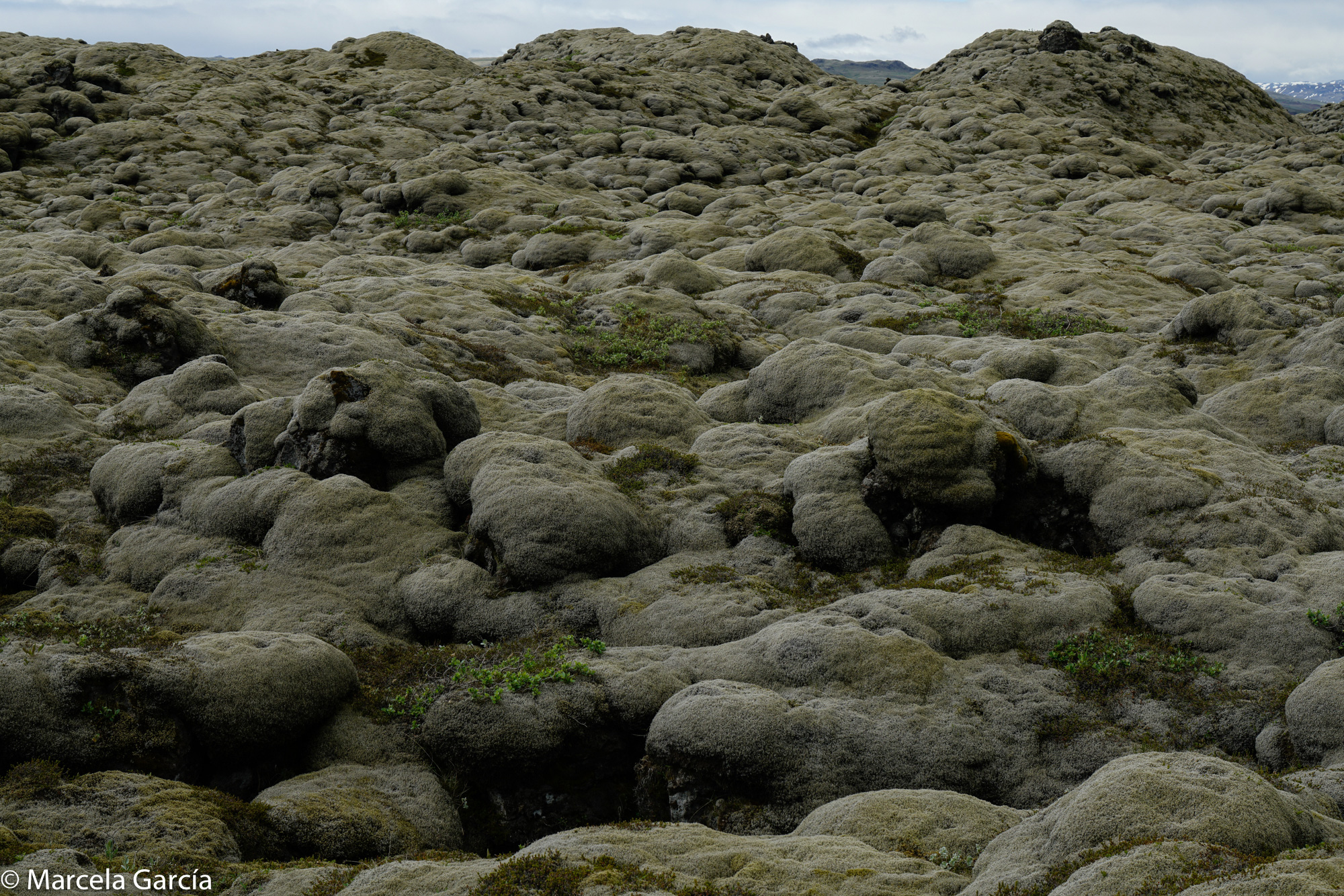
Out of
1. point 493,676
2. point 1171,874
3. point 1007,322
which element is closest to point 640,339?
point 1007,322

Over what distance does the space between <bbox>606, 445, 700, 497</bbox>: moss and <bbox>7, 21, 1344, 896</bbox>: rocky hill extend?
0.36 ft

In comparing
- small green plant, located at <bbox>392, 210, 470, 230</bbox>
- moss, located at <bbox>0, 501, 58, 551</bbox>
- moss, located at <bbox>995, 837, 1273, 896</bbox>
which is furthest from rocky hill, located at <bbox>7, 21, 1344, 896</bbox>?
small green plant, located at <bbox>392, 210, 470, 230</bbox>

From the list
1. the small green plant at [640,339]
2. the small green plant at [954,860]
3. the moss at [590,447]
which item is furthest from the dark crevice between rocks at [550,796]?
the small green plant at [640,339]

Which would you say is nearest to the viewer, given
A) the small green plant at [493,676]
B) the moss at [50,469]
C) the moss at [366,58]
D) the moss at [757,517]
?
the small green plant at [493,676]

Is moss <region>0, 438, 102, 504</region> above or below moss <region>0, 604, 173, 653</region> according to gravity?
above

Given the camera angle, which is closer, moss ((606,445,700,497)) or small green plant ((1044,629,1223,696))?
small green plant ((1044,629,1223,696))

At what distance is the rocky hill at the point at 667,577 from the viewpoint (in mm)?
10461

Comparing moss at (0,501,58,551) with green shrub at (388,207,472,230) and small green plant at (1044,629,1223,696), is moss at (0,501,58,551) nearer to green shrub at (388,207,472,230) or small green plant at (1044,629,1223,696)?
small green plant at (1044,629,1223,696)

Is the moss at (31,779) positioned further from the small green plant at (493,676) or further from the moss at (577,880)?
the moss at (577,880)

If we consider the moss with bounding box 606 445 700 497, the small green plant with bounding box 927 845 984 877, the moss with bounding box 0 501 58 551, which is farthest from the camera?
the moss with bounding box 606 445 700 497

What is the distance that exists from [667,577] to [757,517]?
2951mm

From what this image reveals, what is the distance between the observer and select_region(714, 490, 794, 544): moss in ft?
64.8

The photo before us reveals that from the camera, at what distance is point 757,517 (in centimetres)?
2000

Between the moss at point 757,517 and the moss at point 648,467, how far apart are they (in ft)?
5.40
